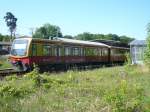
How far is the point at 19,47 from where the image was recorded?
2738 centimetres

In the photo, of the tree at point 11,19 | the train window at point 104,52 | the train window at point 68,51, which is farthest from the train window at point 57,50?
the tree at point 11,19

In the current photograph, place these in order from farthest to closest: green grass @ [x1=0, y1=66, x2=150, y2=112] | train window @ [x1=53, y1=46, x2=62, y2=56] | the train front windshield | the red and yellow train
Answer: train window @ [x1=53, y1=46, x2=62, y2=56] < the train front windshield < the red and yellow train < green grass @ [x1=0, y1=66, x2=150, y2=112]

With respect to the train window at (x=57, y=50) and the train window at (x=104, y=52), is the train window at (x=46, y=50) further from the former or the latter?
the train window at (x=104, y=52)

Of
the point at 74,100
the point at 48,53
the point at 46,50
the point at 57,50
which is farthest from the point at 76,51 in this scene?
the point at 74,100

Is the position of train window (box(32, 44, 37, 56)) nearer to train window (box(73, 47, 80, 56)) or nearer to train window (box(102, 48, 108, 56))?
train window (box(73, 47, 80, 56))

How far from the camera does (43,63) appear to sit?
27.3m

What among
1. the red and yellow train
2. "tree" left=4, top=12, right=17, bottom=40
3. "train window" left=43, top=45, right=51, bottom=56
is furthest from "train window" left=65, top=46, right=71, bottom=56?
"tree" left=4, top=12, right=17, bottom=40

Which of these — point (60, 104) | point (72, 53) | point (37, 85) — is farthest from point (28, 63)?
point (60, 104)

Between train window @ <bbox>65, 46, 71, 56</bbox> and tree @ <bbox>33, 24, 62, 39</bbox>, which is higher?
tree @ <bbox>33, 24, 62, 39</bbox>

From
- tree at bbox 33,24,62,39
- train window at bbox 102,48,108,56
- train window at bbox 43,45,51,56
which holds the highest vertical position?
tree at bbox 33,24,62,39

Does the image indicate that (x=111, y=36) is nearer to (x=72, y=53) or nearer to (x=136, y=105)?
(x=72, y=53)

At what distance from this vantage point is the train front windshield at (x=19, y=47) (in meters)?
26.6

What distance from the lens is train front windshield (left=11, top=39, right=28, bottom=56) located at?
26.6 metres

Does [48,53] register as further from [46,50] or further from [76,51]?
[76,51]
